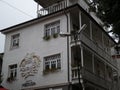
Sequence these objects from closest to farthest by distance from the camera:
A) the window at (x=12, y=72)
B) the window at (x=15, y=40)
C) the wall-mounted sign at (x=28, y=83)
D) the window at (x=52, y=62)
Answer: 1. the window at (x=52, y=62)
2. the wall-mounted sign at (x=28, y=83)
3. the window at (x=12, y=72)
4. the window at (x=15, y=40)

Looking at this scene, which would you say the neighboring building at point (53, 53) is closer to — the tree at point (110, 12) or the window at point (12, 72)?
the window at point (12, 72)

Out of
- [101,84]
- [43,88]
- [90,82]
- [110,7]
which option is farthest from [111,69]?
[110,7]

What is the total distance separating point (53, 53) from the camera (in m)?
21.6

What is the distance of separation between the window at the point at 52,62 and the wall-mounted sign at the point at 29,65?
0.83 m

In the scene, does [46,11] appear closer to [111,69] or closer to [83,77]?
[83,77]

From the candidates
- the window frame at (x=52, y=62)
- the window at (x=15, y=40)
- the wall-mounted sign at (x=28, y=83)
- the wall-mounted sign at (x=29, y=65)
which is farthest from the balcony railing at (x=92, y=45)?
the window at (x=15, y=40)

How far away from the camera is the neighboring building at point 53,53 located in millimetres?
20422

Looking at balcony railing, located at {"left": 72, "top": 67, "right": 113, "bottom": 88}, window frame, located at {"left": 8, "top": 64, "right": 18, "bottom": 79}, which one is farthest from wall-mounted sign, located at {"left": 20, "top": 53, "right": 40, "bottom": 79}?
balcony railing, located at {"left": 72, "top": 67, "right": 113, "bottom": 88}

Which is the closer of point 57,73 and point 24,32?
point 57,73

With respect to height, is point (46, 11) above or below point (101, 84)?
above

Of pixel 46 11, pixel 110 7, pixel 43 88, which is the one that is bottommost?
pixel 43 88

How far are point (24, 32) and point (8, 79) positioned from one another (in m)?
5.03

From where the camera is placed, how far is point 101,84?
23.3 metres

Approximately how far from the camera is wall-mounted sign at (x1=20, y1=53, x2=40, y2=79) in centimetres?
2250
